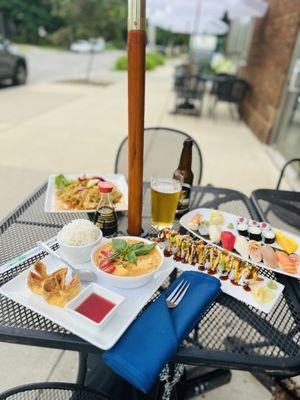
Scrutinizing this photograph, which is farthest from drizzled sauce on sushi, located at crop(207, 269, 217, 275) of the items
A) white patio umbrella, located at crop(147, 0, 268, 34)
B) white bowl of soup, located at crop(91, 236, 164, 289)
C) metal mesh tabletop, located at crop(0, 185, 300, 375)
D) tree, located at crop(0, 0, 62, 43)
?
tree, located at crop(0, 0, 62, 43)

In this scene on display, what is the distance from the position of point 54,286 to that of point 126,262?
26 centimetres

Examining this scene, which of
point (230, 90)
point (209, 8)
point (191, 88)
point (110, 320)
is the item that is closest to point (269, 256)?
point (110, 320)

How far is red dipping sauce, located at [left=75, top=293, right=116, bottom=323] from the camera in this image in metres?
0.95

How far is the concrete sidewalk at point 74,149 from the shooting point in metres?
1.91

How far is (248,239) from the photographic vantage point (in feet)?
4.78

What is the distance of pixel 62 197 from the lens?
1.75m

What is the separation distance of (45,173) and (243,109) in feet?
21.2

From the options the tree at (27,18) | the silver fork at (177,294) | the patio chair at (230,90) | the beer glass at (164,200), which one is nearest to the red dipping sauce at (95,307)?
the silver fork at (177,294)

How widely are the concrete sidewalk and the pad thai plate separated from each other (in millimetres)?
1003

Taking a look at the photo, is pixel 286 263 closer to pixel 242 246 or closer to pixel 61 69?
pixel 242 246

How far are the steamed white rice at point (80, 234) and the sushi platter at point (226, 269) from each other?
0.30 m

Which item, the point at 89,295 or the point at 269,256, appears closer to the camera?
the point at 89,295

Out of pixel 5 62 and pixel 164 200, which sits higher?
pixel 164 200

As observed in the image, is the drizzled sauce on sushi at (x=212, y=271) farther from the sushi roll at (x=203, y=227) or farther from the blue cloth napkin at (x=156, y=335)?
the sushi roll at (x=203, y=227)
